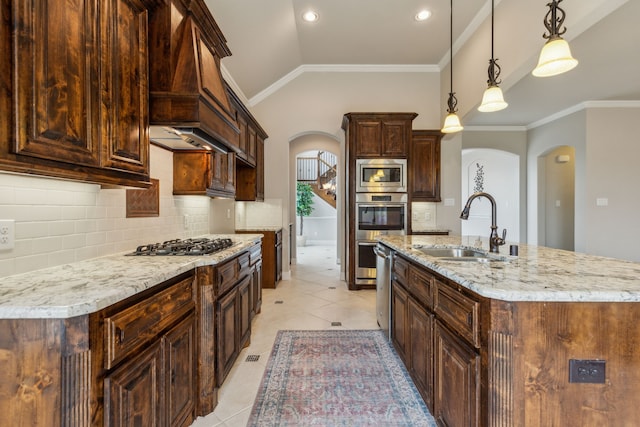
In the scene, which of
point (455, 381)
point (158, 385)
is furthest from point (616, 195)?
point (158, 385)

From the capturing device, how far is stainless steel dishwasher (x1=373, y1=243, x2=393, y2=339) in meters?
2.54

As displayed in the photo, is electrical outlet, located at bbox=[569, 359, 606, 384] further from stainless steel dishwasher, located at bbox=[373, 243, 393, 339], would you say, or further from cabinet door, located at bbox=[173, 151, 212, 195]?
cabinet door, located at bbox=[173, 151, 212, 195]

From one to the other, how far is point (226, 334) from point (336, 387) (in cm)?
83

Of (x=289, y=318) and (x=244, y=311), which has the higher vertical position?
(x=244, y=311)

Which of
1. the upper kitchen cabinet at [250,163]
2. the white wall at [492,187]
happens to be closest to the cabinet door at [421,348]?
the upper kitchen cabinet at [250,163]

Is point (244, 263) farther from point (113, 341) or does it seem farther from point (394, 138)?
point (394, 138)

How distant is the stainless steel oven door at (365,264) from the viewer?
4387 mm

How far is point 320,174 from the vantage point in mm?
10555

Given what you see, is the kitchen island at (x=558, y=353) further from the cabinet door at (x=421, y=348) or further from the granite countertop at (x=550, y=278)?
the cabinet door at (x=421, y=348)

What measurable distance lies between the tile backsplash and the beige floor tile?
3.86ft

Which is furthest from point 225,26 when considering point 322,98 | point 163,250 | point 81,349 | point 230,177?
point 81,349

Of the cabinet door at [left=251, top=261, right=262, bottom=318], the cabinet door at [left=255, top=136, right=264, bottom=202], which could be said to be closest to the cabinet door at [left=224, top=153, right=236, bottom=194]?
the cabinet door at [left=251, top=261, right=262, bottom=318]

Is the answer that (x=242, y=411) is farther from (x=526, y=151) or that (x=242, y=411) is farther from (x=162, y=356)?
(x=526, y=151)

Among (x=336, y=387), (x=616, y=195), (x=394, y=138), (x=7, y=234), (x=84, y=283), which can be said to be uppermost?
(x=394, y=138)
